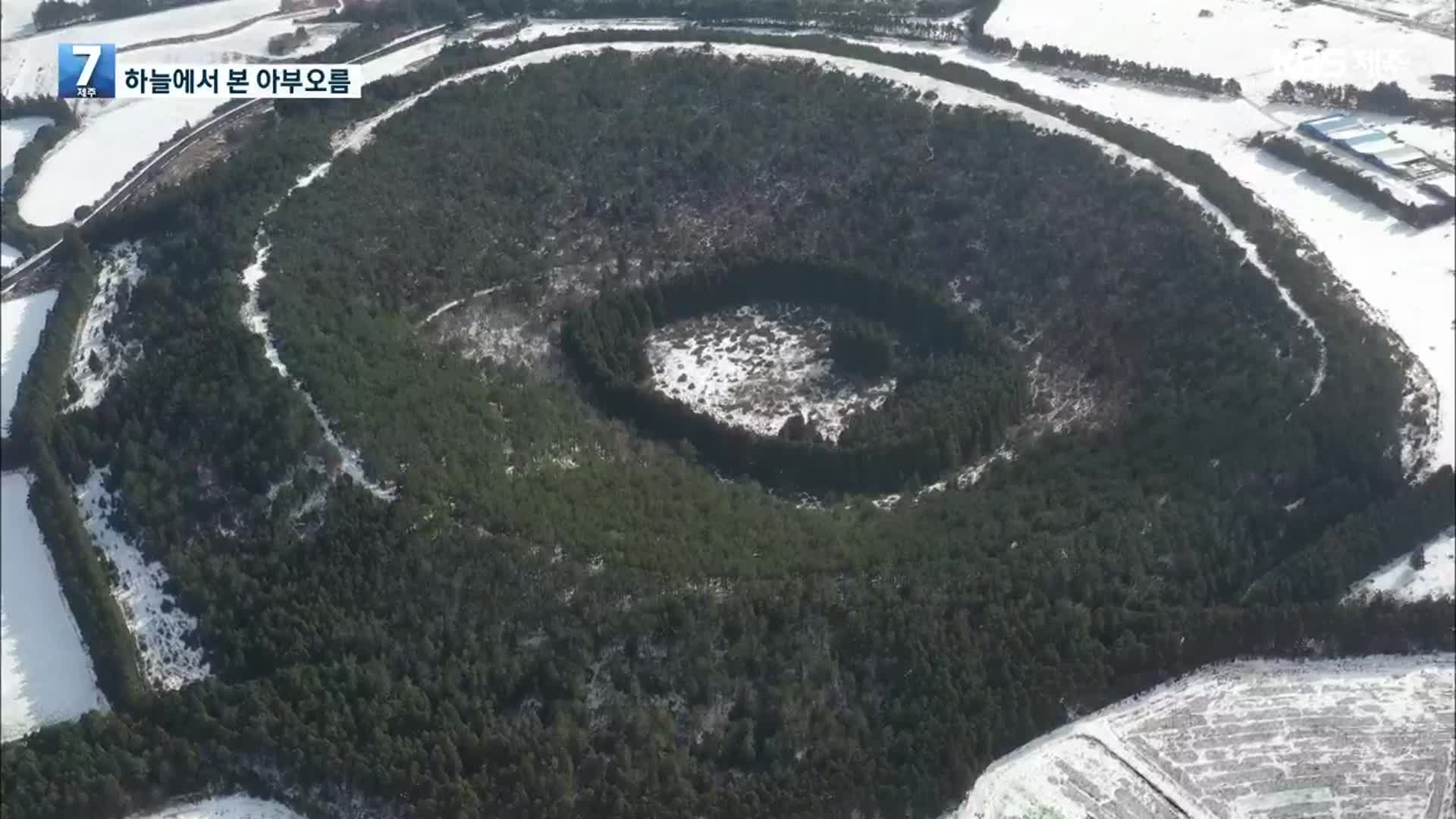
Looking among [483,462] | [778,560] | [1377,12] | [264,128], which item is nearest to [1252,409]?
[778,560]

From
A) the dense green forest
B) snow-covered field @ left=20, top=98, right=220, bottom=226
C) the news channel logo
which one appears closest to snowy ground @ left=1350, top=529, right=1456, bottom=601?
the dense green forest

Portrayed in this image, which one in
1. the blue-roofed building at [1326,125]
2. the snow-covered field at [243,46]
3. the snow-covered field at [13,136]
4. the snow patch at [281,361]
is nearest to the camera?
the snow patch at [281,361]

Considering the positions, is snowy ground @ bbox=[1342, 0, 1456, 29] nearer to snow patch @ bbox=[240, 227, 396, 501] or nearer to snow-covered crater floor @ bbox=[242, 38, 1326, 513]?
snow-covered crater floor @ bbox=[242, 38, 1326, 513]

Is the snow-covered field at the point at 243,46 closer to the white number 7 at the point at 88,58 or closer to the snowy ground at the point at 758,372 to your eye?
the white number 7 at the point at 88,58

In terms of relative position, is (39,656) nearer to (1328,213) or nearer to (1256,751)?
(1256,751)

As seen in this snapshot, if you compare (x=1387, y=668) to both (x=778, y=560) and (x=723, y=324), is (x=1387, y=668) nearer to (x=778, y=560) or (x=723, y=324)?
(x=778, y=560)

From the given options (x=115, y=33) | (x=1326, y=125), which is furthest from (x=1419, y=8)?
(x=115, y=33)

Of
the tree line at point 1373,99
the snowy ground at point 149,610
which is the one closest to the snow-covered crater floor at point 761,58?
the snowy ground at point 149,610
